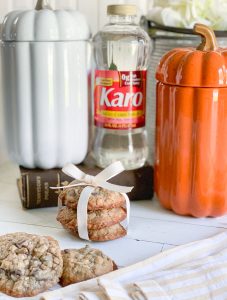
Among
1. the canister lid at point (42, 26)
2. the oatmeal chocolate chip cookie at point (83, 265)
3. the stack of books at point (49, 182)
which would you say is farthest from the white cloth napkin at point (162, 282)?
the canister lid at point (42, 26)

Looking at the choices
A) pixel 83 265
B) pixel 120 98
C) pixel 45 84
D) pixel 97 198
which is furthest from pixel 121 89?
pixel 83 265

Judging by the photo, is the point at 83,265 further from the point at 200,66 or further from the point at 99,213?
the point at 200,66

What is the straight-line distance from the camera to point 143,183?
99 centimetres

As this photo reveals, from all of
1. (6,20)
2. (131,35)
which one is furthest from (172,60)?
(6,20)

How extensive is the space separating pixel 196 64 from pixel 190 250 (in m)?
0.28

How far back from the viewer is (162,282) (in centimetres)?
65

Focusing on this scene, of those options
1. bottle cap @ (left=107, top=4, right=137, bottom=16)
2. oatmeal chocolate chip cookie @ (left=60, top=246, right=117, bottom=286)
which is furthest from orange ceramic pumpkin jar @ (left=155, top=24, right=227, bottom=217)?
oatmeal chocolate chip cookie @ (left=60, top=246, right=117, bottom=286)

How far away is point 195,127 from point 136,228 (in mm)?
184

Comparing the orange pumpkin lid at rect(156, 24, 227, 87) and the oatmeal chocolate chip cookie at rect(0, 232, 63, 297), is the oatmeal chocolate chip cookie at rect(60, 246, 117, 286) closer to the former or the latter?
the oatmeal chocolate chip cookie at rect(0, 232, 63, 297)

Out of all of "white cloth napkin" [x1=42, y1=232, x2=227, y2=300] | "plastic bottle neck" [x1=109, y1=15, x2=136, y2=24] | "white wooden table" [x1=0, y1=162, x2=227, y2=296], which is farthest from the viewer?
"plastic bottle neck" [x1=109, y1=15, x2=136, y2=24]

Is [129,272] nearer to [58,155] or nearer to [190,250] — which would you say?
[190,250]

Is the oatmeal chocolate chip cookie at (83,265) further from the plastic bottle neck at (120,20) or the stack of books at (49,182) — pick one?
the plastic bottle neck at (120,20)

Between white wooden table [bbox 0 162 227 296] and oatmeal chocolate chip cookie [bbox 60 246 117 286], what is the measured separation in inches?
1.8

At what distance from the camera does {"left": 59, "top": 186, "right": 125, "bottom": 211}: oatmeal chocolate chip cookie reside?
2.67 ft
